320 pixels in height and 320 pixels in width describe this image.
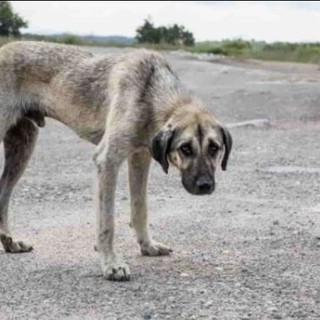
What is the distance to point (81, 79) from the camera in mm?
7855

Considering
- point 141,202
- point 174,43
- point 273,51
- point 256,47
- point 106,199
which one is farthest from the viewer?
point 174,43

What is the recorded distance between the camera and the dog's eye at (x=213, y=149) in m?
6.58

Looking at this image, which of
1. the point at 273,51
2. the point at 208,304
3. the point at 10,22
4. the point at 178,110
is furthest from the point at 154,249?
the point at 10,22

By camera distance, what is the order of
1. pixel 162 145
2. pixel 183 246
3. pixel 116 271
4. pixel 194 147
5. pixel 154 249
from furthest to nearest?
1. pixel 183 246
2. pixel 154 249
3. pixel 116 271
4. pixel 162 145
5. pixel 194 147

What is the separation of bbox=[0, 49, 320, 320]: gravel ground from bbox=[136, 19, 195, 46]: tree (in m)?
53.5

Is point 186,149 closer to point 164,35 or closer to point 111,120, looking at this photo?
point 111,120

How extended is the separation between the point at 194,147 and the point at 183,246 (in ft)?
5.40

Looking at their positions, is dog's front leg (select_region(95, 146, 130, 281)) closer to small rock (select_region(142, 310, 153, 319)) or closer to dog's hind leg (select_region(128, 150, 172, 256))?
dog's hind leg (select_region(128, 150, 172, 256))

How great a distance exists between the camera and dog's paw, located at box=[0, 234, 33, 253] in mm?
7811

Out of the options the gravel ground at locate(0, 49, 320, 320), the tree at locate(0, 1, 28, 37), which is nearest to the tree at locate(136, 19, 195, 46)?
the tree at locate(0, 1, 28, 37)

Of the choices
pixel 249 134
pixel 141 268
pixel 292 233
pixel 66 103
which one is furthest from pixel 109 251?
pixel 249 134

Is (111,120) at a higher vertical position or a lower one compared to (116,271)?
higher

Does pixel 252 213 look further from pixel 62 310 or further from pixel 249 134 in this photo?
pixel 249 134

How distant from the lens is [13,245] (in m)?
7.81
